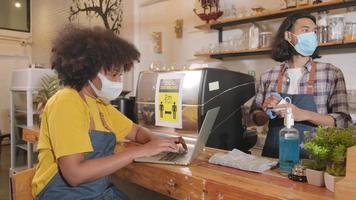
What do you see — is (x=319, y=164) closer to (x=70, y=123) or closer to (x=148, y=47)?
(x=70, y=123)

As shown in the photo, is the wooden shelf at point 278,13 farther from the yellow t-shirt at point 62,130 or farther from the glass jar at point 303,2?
the yellow t-shirt at point 62,130

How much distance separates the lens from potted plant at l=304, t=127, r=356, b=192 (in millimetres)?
953

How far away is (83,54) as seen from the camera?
133 centimetres

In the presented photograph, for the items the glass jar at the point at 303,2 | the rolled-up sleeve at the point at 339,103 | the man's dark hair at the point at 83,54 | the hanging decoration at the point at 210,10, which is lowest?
the rolled-up sleeve at the point at 339,103

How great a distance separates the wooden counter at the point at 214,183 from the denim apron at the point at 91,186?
13cm

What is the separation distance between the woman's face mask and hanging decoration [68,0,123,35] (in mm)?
2889

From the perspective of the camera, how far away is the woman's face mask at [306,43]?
1715 mm

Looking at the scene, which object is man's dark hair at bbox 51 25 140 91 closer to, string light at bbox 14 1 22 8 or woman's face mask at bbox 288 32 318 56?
woman's face mask at bbox 288 32 318 56

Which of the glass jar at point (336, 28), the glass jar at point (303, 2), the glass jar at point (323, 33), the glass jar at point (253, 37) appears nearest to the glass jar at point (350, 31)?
the glass jar at point (336, 28)

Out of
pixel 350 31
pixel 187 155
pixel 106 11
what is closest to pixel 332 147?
pixel 187 155

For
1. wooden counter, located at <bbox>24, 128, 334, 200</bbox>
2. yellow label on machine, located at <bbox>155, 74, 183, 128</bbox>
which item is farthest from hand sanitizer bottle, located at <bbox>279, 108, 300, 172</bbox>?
yellow label on machine, located at <bbox>155, 74, 183, 128</bbox>

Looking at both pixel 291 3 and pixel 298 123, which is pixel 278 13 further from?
pixel 298 123

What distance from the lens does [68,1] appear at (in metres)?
5.71

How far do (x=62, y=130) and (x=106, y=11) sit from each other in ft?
12.8
